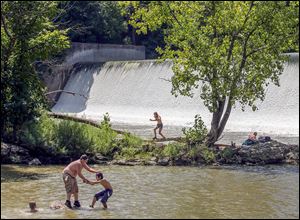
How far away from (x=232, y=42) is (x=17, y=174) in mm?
9202

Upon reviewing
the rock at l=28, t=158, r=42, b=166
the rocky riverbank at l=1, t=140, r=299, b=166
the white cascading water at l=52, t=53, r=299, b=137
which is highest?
the white cascading water at l=52, t=53, r=299, b=137

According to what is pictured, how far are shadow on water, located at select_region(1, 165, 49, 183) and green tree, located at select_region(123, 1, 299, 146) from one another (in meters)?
6.72

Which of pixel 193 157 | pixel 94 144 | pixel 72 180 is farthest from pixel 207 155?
pixel 72 180

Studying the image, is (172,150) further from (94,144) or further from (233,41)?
(233,41)

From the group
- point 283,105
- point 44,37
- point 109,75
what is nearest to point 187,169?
point 44,37

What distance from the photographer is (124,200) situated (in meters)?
15.9

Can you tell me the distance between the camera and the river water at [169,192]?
1431cm

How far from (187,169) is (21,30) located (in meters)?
7.75

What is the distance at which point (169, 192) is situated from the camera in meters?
17.1

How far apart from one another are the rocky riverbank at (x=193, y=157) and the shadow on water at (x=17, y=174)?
3.94 ft

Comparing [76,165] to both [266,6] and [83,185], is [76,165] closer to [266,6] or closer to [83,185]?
[83,185]

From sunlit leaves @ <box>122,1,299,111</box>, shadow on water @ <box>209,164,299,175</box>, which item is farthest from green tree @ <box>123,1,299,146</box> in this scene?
shadow on water @ <box>209,164,299,175</box>

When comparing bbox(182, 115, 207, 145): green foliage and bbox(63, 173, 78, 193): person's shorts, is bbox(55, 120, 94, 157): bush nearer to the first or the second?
bbox(182, 115, 207, 145): green foliage

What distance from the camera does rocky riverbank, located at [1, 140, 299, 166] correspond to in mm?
22312
